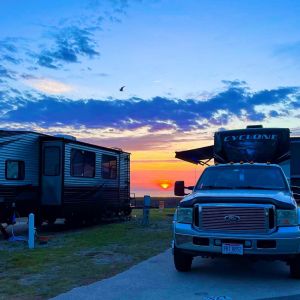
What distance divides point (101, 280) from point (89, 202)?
11242 millimetres

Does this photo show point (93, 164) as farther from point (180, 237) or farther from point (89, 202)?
point (180, 237)

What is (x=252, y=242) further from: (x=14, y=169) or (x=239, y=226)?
(x=14, y=169)

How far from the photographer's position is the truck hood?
8.22 meters

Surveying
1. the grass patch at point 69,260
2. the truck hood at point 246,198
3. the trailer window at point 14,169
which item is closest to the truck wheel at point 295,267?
the truck hood at point 246,198

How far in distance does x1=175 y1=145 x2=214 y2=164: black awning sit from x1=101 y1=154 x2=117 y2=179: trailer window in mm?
3112

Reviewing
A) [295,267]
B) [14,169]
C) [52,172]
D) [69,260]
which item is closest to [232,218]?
[295,267]

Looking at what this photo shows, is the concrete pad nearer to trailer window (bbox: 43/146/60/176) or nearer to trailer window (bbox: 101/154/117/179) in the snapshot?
trailer window (bbox: 43/146/60/176)

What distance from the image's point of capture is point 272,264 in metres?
9.88

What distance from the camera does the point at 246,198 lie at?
27.2ft

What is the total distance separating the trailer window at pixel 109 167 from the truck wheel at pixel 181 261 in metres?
12.2

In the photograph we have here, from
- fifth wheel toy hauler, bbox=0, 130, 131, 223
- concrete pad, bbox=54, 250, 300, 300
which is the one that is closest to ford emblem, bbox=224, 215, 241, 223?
concrete pad, bbox=54, 250, 300, 300

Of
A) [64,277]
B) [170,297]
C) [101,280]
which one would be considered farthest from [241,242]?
[64,277]

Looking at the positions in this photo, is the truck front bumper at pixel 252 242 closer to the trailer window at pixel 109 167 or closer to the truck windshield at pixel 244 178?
the truck windshield at pixel 244 178

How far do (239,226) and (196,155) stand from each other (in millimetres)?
15046
